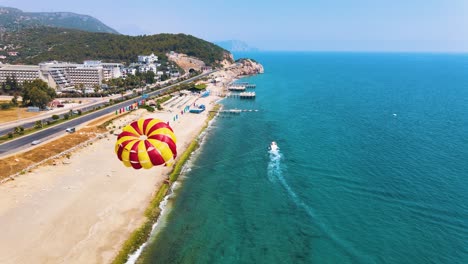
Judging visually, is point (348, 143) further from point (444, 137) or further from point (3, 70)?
point (3, 70)

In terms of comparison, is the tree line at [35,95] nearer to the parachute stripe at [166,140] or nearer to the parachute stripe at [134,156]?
the parachute stripe at [134,156]

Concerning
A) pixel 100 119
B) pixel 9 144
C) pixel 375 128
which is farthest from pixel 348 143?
A: pixel 9 144

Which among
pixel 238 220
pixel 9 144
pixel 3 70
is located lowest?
pixel 238 220

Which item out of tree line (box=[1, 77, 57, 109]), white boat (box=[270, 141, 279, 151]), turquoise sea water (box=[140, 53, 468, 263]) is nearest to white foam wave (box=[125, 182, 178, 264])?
turquoise sea water (box=[140, 53, 468, 263])

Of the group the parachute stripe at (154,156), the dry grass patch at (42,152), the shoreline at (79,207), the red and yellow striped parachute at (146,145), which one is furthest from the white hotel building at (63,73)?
the parachute stripe at (154,156)

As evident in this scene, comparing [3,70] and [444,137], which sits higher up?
[3,70]

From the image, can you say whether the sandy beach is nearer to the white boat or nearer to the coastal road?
the coastal road

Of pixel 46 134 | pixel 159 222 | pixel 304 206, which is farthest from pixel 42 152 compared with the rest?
pixel 304 206
